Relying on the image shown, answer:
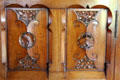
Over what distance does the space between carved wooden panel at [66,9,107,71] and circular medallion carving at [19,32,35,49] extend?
0.87 feet

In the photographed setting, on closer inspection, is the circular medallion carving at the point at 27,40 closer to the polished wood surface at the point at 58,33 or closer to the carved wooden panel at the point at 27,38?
the carved wooden panel at the point at 27,38

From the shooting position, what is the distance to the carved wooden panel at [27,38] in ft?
3.97

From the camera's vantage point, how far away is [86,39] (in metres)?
1.23

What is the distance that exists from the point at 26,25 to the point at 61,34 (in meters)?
0.27

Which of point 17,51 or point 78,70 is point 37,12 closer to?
point 17,51

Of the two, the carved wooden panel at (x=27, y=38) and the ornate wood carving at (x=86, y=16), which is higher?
the ornate wood carving at (x=86, y=16)

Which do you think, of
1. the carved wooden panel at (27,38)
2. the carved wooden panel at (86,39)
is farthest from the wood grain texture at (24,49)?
the carved wooden panel at (86,39)

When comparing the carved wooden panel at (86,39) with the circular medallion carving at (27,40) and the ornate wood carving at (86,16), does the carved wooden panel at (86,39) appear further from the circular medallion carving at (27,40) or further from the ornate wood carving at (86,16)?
the circular medallion carving at (27,40)

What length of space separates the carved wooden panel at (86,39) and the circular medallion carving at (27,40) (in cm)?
26

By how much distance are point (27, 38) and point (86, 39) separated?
1.45ft

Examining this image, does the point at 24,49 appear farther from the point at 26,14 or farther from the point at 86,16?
the point at 86,16


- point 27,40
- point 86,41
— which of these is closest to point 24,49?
point 27,40

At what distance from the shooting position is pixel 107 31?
1229 millimetres

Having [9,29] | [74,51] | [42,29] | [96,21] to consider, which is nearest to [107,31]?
[96,21]
